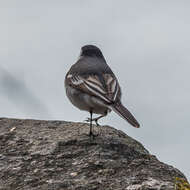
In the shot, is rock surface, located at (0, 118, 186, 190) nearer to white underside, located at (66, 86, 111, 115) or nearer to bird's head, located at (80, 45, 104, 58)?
white underside, located at (66, 86, 111, 115)

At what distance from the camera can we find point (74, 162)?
629cm

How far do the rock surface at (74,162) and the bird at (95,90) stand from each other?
0.45m

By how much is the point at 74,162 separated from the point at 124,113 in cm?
182

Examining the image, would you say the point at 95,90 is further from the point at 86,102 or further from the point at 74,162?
the point at 74,162

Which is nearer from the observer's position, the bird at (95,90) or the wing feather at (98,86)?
the bird at (95,90)

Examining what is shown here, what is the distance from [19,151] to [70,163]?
884 millimetres

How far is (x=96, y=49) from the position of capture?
12.0m

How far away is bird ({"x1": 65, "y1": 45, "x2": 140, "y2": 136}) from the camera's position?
820 cm

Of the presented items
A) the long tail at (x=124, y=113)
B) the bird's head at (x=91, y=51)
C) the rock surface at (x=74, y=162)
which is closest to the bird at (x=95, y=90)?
the long tail at (x=124, y=113)

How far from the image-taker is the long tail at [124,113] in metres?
7.60

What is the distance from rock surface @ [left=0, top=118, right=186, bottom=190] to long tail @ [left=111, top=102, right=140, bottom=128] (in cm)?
28

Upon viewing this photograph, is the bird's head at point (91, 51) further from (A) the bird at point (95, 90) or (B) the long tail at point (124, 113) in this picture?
(B) the long tail at point (124, 113)

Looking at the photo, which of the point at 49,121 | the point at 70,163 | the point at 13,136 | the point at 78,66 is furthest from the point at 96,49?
the point at 70,163

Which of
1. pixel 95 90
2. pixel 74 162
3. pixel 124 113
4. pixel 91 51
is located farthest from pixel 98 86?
pixel 91 51
